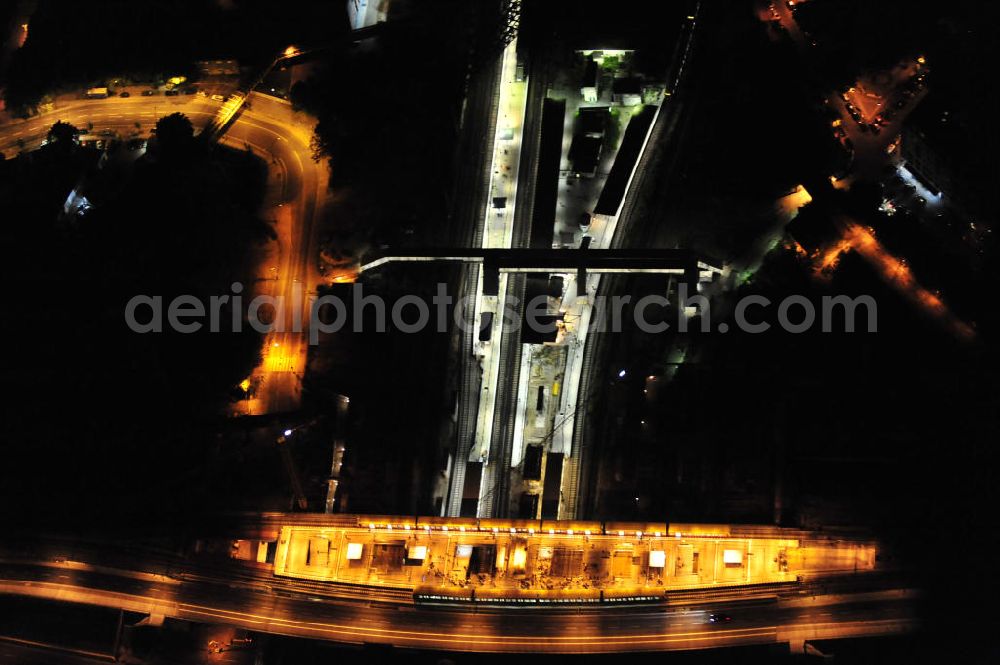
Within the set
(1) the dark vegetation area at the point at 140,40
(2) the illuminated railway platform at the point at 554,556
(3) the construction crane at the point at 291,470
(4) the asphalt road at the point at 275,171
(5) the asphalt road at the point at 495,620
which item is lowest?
(5) the asphalt road at the point at 495,620

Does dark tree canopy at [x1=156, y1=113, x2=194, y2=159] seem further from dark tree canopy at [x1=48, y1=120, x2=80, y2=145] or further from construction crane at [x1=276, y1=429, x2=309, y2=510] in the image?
construction crane at [x1=276, y1=429, x2=309, y2=510]

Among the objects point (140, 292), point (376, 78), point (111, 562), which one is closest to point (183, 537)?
point (111, 562)

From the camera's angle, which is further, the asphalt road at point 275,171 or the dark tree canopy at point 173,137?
the dark tree canopy at point 173,137

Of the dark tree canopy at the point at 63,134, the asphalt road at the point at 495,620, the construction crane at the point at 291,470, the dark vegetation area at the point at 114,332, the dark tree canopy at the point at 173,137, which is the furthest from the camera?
the dark tree canopy at the point at 63,134

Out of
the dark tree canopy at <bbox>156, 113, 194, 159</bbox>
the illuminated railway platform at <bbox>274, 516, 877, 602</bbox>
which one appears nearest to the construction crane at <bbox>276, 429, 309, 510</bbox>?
the illuminated railway platform at <bbox>274, 516, 877, 602</bbox>

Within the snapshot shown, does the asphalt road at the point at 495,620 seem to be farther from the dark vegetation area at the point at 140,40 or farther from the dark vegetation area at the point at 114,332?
the dark vegetation area at the point at 140,40

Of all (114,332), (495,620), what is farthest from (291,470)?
(495,620)

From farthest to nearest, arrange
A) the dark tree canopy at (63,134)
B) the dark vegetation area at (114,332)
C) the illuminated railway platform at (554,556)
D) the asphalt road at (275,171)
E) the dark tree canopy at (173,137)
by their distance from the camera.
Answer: the dark tree canopy at (63,134) → the dark tree canopy at (173,137) → the asphalt road at (275,171) → the dark vegetation area at (114,332) → the illuminated railway platform at (554,556)

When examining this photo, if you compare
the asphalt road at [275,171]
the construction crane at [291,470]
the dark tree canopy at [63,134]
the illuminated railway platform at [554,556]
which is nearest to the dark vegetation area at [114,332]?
the dark tree canopy at [63,134]

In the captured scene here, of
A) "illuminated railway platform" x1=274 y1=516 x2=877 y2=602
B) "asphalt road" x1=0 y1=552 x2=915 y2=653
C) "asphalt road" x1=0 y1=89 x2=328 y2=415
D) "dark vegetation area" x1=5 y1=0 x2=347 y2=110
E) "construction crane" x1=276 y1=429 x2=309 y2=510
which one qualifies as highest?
"dark vegetation area" x1=5 y1=0 x2=347 y2=110
